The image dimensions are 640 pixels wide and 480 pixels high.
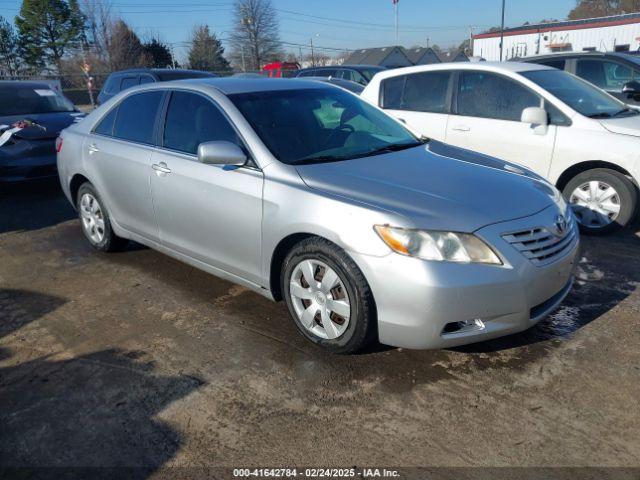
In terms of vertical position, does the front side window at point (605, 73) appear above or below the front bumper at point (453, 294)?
above

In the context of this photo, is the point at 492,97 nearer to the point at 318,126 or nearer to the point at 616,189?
the point at 616,189

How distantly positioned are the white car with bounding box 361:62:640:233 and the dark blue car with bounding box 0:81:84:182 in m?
4.83

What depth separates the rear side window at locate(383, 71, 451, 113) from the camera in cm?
614

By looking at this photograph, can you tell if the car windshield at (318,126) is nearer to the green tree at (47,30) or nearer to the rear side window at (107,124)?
the rear side window at (107,124)

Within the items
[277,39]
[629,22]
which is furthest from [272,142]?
[277,39]

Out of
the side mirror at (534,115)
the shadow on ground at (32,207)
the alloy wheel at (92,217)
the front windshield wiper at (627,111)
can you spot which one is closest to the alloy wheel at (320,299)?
the alloy wheel at (92,217)

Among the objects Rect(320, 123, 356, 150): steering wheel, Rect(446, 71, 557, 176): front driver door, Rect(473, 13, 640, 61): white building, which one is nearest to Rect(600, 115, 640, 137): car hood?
Rect(446, 71, 557, 176): front driver door

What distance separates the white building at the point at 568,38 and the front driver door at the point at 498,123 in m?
36.3

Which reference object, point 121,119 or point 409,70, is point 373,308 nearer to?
point 121,119

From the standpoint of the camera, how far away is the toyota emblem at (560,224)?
3.10 metres

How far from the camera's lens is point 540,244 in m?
2.95

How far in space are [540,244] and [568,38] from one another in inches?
1941

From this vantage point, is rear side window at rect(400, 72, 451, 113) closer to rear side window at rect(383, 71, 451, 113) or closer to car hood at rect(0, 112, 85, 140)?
rear side window at rect(383, 71, 451, 113)

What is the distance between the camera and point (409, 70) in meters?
6.49
